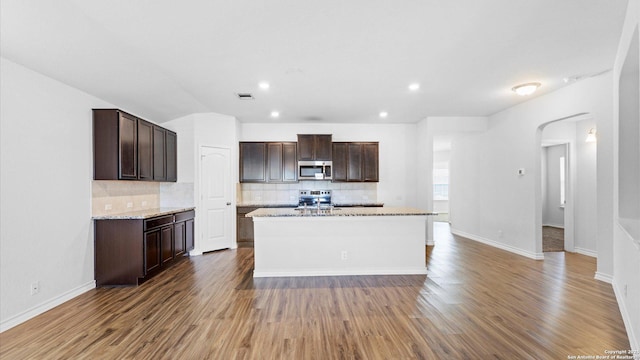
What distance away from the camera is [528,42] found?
2816 mm

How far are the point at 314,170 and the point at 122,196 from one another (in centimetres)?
355

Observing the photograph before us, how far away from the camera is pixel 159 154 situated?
4.82m

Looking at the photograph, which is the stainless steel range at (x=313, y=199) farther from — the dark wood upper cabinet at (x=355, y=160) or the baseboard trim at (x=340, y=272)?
the baseboard trim at (x=340, y=272)

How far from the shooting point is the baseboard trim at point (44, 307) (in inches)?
104

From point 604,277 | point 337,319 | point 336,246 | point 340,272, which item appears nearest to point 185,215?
point 336,246

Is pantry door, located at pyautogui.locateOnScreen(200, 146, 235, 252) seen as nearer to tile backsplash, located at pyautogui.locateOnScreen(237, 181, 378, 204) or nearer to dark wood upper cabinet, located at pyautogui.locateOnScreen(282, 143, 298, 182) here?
tile backsplash, located at pyautogui.locateOnScreen(237, 181, 378, 204)

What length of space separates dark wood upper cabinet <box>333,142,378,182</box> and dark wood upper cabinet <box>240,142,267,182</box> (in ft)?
5.32

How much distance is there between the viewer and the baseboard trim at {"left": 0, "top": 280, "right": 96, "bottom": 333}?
265cm

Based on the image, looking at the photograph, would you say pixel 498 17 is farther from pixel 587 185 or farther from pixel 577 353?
pixel 587 185

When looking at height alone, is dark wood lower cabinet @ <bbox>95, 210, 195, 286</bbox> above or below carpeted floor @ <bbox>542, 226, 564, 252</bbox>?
above

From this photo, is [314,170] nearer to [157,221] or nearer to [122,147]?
[157,221]

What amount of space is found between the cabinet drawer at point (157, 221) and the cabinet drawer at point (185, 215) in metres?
0.22

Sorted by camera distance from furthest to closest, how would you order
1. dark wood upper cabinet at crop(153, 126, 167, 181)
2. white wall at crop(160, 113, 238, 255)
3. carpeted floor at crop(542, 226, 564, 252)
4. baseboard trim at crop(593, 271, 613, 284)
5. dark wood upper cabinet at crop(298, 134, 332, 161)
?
dark wood upper cabinet at crop(298, 134, 332, 161) < carpeted floor at crop(542, 226, 564, 252) < white wall at crop(160, 113, 238, 255) < dark wood upper cabinet at crop(153, 126, 167, 181) < baseboard trim at crop(593, 271, 613, 284)

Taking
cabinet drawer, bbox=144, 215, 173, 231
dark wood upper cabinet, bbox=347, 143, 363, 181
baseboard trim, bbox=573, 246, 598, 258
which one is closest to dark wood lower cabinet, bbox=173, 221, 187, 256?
cabinet drawer, bbox=144, 215, 173, 231
